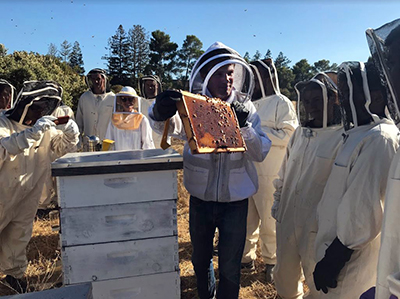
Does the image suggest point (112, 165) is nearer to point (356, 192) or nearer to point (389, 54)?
point (356, 192)

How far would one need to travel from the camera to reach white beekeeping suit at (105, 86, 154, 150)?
402cm

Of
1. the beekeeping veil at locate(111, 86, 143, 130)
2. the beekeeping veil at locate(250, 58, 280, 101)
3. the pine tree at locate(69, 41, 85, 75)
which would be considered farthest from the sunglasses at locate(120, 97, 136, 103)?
the pine tree at locate(69, 41, 85, 75)

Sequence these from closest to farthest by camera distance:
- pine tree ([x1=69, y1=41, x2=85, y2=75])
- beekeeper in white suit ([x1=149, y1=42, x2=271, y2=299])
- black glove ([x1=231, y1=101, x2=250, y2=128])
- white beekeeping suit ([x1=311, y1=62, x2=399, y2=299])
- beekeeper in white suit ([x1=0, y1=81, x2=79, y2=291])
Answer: white beekeeping suit ([x1=311, y1=62, x2=399, y2=299]) → black glove ([x1=231, y1=101, x2=250, y2=128]) → beekeeper in white suit ([x1=149, y1=42, x2=271, y2=299]) → beekeeper in white suit ([x1=0, y1=81, x2=79, y2=291]) → pine tree ([x1=69, y1=41, x2=85, y2=75])

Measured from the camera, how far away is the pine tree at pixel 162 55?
3052 centimetres

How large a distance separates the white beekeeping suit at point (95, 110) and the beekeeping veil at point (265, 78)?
105 inches

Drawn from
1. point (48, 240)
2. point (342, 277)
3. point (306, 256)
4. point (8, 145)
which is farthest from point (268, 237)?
point (48, 240)

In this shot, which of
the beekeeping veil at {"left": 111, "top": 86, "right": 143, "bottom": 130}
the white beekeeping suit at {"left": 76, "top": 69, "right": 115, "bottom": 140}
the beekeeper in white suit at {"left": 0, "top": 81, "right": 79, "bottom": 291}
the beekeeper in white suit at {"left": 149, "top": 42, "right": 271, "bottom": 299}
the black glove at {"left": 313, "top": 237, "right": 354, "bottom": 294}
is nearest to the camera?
the black glove at {"left": 313, "top": 237, "right": 354, "bottom": 294}

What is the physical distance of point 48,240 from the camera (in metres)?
4.67

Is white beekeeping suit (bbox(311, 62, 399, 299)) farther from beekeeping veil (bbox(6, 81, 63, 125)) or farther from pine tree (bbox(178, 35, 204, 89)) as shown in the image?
pine tree (bbox(178, 35, 204, 89))

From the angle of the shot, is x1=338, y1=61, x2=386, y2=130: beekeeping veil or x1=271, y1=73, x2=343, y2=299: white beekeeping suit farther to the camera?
x1=271, y1=73, x2=343, y2=299: white beekeeping suit

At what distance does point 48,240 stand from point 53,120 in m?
2.51

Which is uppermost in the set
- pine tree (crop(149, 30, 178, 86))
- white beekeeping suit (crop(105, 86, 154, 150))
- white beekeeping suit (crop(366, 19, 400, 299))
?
pine tree (crop(149, 30, 178, 86))

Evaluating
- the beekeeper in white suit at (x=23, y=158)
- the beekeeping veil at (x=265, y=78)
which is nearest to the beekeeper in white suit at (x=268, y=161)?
the beekeeping veil at (x=265, y=78)

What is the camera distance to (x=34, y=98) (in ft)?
9.93
